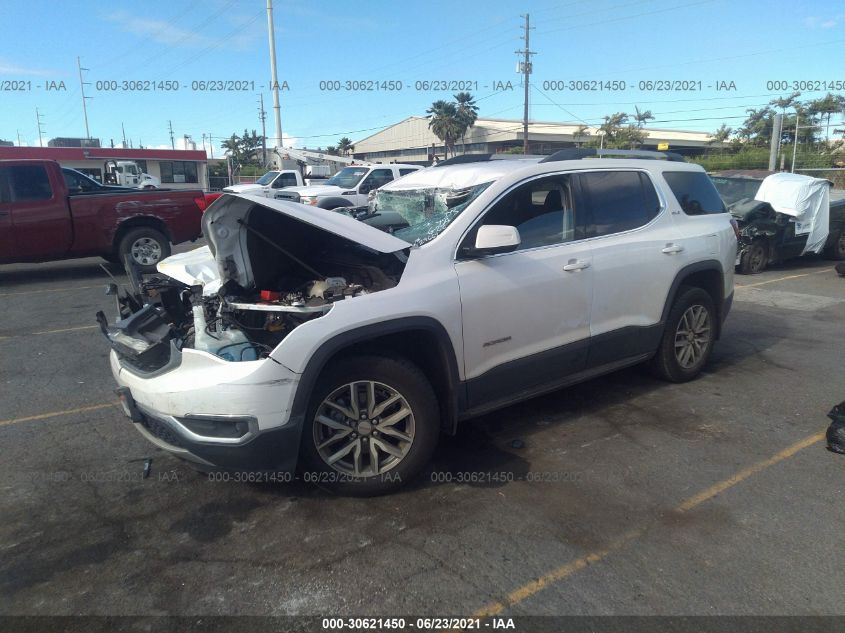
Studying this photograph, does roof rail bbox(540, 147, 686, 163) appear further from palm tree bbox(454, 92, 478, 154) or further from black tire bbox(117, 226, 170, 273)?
palm tree bbox(454, 92, 478, 154)

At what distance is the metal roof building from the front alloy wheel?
51.9m

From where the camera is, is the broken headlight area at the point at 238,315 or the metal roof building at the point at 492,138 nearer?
the broken headlight area at the point at 238,315

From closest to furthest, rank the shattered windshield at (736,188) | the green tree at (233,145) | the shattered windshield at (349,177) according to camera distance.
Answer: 1. the shattered windshield at (736,188)
2. the shattered windshield at (349,177)
3. the green tree at (233,145)

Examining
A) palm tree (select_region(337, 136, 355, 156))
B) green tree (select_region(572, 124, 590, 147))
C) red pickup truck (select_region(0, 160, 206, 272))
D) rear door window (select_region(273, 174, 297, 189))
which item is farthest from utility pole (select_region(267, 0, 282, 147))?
palm tree (select_region(337, 136, 355, 156))

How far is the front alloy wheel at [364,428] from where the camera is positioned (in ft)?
10.9

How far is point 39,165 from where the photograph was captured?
32.4 ft

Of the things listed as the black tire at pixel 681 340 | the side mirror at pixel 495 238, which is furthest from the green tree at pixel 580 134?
the side mirror at pixel 495 238

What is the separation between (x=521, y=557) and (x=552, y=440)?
140cm

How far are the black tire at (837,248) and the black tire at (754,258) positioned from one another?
252 cm

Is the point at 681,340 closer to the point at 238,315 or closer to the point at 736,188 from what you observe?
the point at 238,315

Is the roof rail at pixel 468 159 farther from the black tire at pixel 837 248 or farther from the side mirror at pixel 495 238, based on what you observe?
the black tire at pixel 837 248

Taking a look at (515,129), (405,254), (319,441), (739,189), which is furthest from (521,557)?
(515,129)

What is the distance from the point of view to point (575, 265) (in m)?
4.19

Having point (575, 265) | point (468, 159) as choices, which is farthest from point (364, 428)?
point (468, 159)
